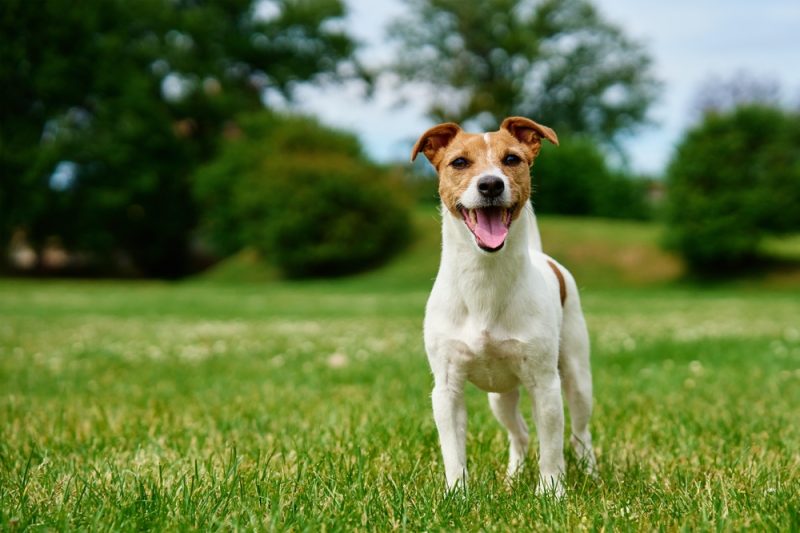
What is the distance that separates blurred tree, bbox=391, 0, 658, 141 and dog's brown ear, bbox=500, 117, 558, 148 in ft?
153

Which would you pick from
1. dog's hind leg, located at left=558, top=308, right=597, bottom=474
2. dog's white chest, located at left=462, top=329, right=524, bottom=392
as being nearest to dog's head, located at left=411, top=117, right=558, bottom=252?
dog's white chest, located at left=462, top=329, right=524, bottom=392

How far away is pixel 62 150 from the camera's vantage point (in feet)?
124

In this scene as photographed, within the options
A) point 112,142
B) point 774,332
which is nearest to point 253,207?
point 112,142

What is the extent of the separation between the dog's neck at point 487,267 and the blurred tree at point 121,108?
37493 mm

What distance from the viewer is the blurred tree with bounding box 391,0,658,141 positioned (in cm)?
5088

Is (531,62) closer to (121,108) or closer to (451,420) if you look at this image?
(121,108)

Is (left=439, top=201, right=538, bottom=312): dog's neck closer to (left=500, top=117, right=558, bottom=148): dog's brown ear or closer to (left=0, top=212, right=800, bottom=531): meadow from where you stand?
(left=500, top=117, right=558, bottom=148): dog's brown ear

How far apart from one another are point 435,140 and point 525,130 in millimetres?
440

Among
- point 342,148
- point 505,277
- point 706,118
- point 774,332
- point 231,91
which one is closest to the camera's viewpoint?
point 505,277

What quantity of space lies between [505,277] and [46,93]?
40.6 metres

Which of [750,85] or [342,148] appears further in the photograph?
[750,85]

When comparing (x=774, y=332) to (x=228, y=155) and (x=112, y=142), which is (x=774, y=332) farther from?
(x=112, y=142)

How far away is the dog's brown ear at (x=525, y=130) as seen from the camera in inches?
137

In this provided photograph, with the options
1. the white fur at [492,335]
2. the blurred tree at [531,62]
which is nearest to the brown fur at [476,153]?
the white fur at [492,335]
